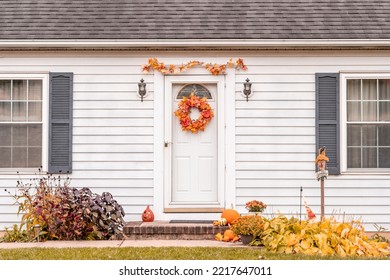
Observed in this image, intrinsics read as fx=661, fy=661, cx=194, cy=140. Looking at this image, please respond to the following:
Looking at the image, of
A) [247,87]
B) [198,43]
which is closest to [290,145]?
[247,87]

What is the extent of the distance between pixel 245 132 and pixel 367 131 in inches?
82.5

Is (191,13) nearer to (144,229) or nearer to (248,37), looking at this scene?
(248,37)

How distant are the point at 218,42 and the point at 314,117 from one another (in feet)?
6.81

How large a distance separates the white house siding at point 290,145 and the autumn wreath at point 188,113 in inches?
21.6

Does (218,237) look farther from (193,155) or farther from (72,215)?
(72,215)

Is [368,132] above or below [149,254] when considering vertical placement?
above

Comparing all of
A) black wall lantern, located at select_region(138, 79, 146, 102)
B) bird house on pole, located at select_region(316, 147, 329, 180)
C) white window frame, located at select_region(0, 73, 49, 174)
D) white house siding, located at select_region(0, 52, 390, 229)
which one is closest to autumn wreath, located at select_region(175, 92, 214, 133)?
white house siding, located at select_region(0, 52, 390, 229)

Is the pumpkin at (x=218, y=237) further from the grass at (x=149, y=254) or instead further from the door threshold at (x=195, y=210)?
the door threshold at (x=195, y=210)

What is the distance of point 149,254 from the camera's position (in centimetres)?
819

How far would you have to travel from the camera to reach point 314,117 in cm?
1128

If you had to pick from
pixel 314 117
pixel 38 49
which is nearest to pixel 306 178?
pixel 314 117

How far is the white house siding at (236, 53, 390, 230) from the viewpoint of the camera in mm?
11195

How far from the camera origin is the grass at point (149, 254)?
7902mm

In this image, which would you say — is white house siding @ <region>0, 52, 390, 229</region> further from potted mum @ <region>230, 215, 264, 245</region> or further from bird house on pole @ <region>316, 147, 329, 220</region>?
potted mum @ <region>230, 215, 264, 245</region>
